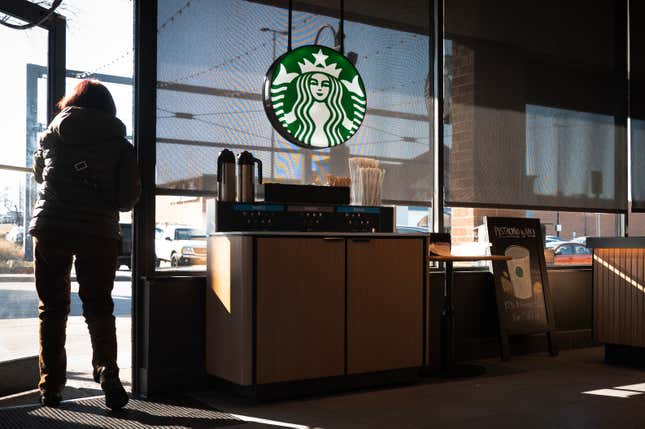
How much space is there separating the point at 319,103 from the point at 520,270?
6.83 ft

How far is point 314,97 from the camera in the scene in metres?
4.58

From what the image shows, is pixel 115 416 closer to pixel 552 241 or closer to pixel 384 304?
pixel 384 304

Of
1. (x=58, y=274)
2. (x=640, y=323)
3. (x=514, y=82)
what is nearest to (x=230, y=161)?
(x=58, y=274)

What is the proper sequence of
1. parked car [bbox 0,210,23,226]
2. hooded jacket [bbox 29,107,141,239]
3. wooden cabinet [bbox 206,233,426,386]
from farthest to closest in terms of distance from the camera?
parked car [bbox 0,210,23,226] → wooden cabinet [bbox 206,233,426,386] → hooded jacket [bbox 29,107,141,239]

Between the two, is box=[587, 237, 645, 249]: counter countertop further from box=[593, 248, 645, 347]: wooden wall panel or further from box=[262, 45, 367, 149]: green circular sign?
box=[262, 45, 367, 149]: green circular sign

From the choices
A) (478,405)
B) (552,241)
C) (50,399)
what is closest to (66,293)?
(50,399)

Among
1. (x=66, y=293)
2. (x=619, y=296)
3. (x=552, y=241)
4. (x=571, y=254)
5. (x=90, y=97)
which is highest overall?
(x=90, y=97)

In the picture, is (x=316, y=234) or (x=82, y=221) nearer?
(x=82, y=221)

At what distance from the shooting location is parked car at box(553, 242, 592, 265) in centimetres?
588

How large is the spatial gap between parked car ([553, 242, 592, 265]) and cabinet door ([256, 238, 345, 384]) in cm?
264

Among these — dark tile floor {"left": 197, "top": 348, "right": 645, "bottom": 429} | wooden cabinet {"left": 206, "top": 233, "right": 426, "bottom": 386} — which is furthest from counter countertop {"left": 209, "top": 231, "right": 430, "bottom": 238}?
dark tile floor {"left": 197, "top": 348, "right": 645, "bottom": 429}

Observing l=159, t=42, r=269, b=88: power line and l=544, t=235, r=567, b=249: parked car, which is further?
l=544, t=235, r=567, b=249: parked car

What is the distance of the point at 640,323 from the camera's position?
15.9ft

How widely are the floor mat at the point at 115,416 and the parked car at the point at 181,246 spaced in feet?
2.75
